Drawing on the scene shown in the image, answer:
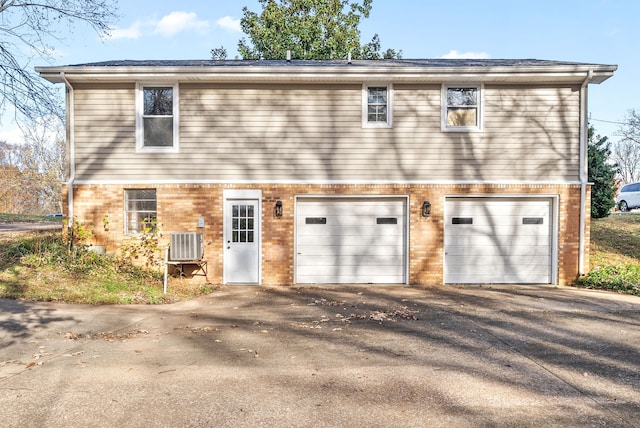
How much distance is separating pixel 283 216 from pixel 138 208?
3607mm

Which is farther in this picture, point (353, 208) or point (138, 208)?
point (353, 208)

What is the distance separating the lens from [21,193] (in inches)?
1732

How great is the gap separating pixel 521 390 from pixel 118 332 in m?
5.44

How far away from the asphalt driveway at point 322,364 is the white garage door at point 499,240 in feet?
8.05

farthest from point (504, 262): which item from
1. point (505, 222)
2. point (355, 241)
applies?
point (355, 241)

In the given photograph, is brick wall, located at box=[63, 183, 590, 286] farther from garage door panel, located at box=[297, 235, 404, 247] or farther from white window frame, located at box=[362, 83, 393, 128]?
white window frame, located at box=[362, 83, 393, 128]

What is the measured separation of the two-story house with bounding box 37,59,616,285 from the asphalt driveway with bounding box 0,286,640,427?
249 centimetres

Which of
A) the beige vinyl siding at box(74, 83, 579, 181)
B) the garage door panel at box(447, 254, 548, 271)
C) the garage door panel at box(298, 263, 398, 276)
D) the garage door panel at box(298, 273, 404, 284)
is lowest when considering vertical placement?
the garage door panel at box(298, 273, 404, 284)

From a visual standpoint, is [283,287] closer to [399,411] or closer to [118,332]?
[118,332]

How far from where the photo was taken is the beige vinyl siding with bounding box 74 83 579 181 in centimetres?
1130

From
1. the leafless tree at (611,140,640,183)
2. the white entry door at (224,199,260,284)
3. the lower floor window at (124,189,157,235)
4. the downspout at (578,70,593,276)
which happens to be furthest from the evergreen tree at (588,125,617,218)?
the leafless tree at (611,140,640,183)

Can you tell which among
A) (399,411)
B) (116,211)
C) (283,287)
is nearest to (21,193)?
(116,211)

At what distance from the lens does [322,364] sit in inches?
209

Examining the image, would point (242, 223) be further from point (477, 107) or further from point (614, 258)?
point (614, 258)
